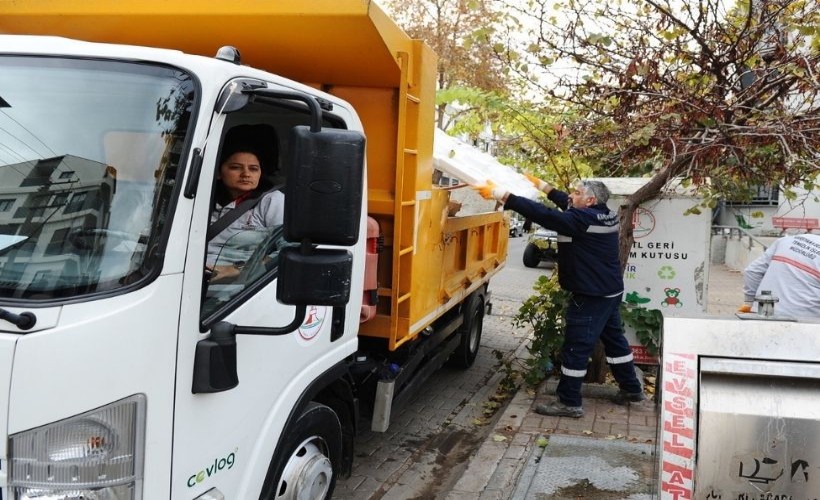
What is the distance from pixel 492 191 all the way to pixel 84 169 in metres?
3.36

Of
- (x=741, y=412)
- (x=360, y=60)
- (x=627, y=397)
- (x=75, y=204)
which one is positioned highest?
(x=360, y=60)

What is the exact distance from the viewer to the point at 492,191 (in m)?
5.34

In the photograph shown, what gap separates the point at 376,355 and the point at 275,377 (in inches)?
63.0

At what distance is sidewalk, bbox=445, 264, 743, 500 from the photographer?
177 inches

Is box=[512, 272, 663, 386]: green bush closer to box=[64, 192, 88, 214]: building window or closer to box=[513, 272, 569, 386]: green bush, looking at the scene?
box=[513, 272, 569, 386]: green bush

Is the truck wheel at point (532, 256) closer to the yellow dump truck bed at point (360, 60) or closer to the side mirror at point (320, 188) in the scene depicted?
the yellow dump truck bed at point (360, 60)

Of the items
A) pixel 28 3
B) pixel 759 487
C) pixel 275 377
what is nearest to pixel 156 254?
pixel 275 377

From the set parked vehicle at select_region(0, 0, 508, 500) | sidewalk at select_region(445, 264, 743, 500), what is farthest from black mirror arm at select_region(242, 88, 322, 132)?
sidewalk at select_region(445, 264, 743, 500)

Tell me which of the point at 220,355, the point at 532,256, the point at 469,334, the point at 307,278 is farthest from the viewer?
the point at 532,256

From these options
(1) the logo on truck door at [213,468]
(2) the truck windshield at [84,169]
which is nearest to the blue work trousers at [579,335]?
(1) the logo on truck door at [213,468]

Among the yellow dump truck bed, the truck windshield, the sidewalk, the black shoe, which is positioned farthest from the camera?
the black shoe

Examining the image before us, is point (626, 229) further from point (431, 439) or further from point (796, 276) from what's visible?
point (431, 439)

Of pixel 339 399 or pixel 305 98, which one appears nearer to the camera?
pixel 305 98

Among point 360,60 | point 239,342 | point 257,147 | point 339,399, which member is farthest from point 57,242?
point 360,60
